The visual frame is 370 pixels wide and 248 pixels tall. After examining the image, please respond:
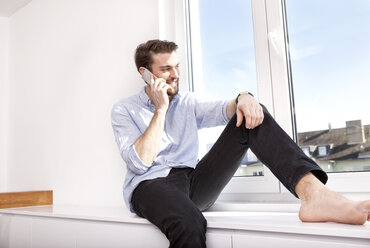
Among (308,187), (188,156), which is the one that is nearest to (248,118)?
(308,187)

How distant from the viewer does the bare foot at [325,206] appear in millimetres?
1066

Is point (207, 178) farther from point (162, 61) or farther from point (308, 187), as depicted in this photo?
point (162, 61)

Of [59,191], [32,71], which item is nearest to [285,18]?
[59,191]

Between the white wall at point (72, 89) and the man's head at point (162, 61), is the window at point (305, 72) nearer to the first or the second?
the man's head at point (162, 61)

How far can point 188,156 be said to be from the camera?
1.72m

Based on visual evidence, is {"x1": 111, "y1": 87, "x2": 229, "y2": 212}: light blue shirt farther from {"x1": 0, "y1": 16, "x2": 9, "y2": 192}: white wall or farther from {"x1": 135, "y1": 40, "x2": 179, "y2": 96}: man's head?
{"x1": 0, "y1": 16, "x2": 9, "y2": 192}: white wall

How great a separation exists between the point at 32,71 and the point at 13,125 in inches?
21.7

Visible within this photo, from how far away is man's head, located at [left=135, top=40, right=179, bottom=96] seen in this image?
1.85m

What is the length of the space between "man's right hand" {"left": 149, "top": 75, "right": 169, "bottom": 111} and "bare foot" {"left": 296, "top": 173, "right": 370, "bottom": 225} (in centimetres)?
73

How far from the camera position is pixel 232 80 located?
6.75ft

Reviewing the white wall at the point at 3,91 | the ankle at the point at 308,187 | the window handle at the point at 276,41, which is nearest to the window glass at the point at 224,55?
the window handle at the point at 276,41

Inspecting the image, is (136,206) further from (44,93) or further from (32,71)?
(32,71)

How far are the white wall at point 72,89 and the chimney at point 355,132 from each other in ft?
4.06

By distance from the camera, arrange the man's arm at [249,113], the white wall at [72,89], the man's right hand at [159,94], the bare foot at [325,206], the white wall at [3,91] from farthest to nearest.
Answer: the white wall at [3,91]
the white wall at [72,89]
the man's right hand at [159,94]
the man's arm at [249,113]
the bare foot at [325,206]
